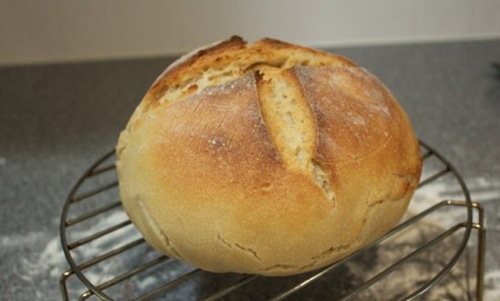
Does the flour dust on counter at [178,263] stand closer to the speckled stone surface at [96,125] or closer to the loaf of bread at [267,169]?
the speckled stone surface at [96,125]

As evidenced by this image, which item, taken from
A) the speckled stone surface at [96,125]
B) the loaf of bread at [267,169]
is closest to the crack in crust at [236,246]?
the loaf of bread at [267,169]

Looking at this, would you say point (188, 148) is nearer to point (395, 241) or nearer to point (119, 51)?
point (395, 241)

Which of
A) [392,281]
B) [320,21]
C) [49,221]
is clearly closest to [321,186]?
[392,281]

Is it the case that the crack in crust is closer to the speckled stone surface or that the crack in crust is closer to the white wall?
the speckled stone surface

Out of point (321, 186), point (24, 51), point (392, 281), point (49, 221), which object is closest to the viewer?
point (321, 186)

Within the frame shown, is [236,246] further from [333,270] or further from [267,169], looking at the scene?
[333,270]

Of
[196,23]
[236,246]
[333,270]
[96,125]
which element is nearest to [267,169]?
[236,246]
